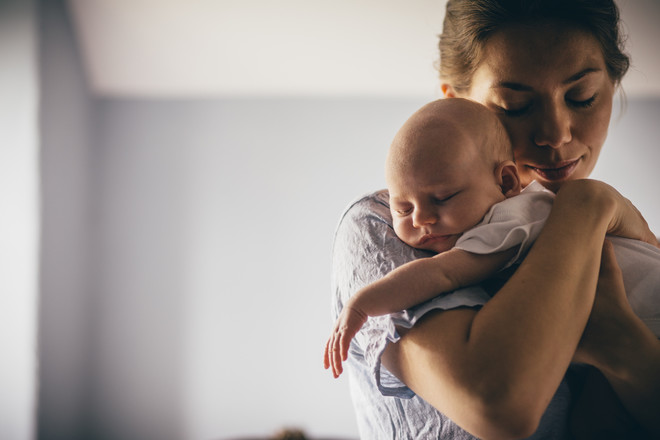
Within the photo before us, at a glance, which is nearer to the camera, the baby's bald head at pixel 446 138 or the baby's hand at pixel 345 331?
the baby's hand at pixel 345 331

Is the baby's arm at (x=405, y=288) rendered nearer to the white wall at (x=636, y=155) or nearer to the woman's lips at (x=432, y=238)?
the woman's lips at (x=432, y=238)

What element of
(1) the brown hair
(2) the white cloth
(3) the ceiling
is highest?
(3) the ceiling

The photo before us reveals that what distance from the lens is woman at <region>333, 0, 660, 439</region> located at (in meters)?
0.56

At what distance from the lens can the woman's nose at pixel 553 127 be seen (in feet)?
3.03

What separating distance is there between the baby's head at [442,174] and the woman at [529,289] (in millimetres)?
53

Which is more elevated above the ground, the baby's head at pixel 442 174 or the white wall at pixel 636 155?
the white wall at pixel 636 155

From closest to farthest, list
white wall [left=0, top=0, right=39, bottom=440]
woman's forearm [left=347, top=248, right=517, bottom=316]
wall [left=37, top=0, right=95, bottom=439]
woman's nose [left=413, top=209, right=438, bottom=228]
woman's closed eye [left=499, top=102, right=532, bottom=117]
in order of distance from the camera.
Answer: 1. woman's forearm [left=347, top=248, right=517, bottom=316]
2. woman's nose [left=413, top=209, right=438, bottom=228]
3. woman's closed eye [left=499, top=102, right=532, bottom=117]
4. white wall [left=0, top=0, right=39, bottom=440]
5. wall [left=37, top=0, right=95, bottom=439]

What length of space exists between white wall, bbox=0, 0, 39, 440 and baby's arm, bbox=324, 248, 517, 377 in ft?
6.96

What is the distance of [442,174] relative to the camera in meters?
0.85

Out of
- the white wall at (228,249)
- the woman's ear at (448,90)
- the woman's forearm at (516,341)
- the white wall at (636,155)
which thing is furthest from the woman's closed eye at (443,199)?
the white wall at (636,155)

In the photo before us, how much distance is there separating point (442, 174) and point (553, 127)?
238 millimetres

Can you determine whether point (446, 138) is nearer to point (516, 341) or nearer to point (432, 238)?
point (432, 238)

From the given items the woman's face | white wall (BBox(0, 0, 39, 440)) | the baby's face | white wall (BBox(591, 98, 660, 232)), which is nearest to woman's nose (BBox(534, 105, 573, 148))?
the woman's face

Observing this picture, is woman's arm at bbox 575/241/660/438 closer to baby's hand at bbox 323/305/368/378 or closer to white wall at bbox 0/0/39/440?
baby's hand at bbox 323/305/368/378
